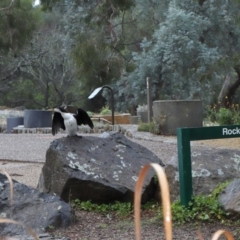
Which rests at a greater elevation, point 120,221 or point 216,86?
point 216,86

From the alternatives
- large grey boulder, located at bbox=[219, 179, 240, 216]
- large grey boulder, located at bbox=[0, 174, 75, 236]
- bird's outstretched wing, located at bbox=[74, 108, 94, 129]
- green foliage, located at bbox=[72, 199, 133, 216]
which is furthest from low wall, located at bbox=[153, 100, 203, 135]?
large grey boulder, located at bbox=[0, 174, 75, 236]

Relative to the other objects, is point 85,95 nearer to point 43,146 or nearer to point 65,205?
point 43,146

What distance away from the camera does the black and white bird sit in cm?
630

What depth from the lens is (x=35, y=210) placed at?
4.87m

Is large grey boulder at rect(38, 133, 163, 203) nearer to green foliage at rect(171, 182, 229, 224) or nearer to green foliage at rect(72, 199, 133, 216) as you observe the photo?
green foliage at rect(72, 199, 133, 216)

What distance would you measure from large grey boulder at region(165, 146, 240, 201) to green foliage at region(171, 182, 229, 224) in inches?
13.9

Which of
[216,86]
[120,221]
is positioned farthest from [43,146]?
[216,86]

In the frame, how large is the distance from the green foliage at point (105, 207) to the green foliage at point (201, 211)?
1.80ft

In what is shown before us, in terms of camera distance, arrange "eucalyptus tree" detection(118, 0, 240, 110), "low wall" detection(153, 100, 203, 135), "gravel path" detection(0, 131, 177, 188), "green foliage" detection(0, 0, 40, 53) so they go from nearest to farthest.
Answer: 1. "gravel path" detection(0, 131, 177, 188)
2. "green foliage" detection(0, 0, 40, 53)
3. "low wall" detection(153, 100, 203, 135)
4. "eucalyptus tree" detection(118, 0, 240, 110)

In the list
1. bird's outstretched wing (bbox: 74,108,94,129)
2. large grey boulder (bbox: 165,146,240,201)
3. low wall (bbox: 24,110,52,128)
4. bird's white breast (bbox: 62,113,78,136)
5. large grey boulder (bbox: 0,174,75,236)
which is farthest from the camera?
low wall (bbox: 24,110,52,128)

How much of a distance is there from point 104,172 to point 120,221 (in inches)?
29.7

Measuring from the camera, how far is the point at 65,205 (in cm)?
497

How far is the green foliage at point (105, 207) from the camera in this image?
5.61 m

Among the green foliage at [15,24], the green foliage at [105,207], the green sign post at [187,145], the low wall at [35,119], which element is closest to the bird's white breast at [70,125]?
the green foliage at [105,207]
